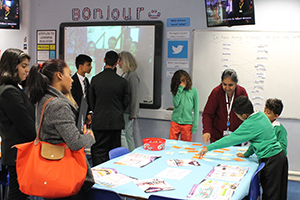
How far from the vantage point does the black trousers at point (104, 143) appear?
13.9ft

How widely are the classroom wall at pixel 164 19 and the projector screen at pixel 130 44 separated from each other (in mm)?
112

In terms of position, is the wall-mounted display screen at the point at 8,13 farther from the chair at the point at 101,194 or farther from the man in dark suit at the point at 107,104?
the chair at the point at 101,194

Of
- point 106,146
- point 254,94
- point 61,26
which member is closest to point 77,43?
point 61,26

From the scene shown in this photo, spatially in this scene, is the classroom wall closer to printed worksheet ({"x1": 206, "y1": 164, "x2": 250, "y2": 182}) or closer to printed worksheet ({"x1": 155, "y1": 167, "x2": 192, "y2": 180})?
printed worksheet ({"x1": 206, "y1": 164, "x2": 250, "y2": 182})

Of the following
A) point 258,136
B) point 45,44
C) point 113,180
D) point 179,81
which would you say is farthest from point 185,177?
point 45,44

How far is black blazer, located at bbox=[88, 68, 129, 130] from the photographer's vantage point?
4.13 m

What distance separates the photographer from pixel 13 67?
253cm

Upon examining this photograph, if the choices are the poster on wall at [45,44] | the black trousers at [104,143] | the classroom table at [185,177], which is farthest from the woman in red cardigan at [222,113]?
the poster on wall at [45,44]

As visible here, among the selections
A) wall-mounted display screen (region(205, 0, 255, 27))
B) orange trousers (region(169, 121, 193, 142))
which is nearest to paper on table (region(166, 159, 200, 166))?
orange trousers (region(169, 121, 193, 142))

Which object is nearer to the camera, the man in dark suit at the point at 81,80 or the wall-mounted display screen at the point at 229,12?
the wall-mounted display screen at the point at 229,12

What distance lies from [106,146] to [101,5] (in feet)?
8.37

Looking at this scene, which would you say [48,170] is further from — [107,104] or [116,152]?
[107,104]

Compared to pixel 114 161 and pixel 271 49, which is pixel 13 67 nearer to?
pixel 114 161

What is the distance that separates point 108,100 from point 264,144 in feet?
6.77
